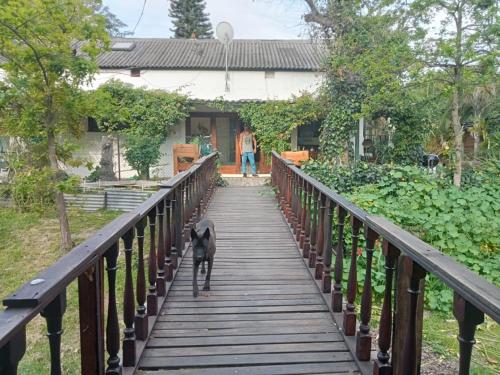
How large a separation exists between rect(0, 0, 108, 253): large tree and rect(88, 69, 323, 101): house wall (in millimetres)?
7002

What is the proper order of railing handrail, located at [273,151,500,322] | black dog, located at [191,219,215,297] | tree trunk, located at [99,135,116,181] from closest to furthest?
railing handrail, located at [273,151,500,322]
black dog, located at [191,219,215,297]
tree trunk, located at [99,135,116,181]

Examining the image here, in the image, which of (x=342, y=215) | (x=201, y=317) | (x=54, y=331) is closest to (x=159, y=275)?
(x=201, y=317)

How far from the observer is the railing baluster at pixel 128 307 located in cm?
235

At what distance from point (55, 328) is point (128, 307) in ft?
3.26

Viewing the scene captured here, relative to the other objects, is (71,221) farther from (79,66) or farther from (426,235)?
(426,235)

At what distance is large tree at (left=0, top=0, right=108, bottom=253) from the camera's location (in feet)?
24.3

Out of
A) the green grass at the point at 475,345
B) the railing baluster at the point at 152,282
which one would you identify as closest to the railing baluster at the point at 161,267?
the railing baluster at the point at 152,282

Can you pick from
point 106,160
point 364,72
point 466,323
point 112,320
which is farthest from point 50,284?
point 106,160

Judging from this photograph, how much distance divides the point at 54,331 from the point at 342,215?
2188 millimetres

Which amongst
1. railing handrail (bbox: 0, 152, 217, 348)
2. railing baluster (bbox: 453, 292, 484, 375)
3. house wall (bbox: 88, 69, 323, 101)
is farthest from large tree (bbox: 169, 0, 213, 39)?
railing baluster (bbox: 453, 292, 484, 375)

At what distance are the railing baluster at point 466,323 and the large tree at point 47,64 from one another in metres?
7.92

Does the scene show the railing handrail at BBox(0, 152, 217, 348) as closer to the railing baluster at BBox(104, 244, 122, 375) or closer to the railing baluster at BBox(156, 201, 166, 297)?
the railing baluster at BBox(104, 244, 122, 375)

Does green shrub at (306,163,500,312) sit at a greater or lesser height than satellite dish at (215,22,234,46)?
lesser

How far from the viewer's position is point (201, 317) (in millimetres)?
3215
